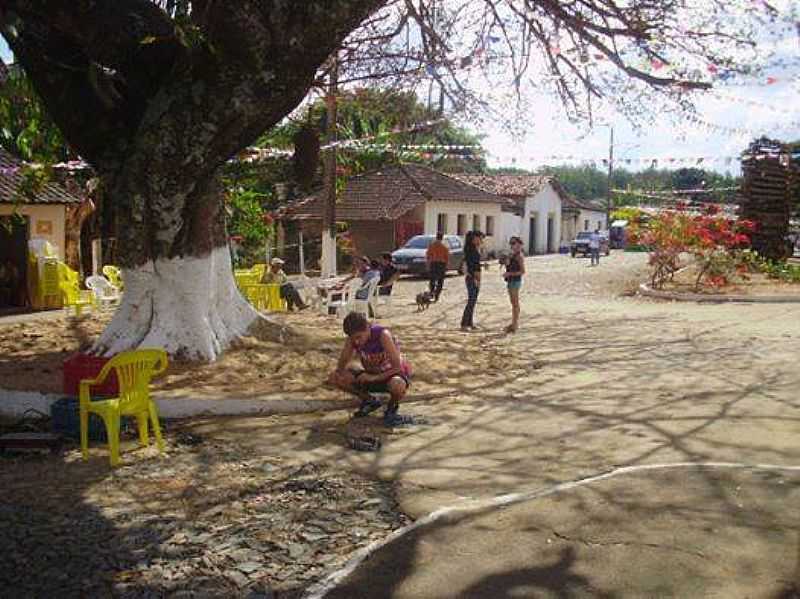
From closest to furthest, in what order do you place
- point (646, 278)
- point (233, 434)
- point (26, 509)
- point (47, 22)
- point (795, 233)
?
point (26, 509) < point (233, 434) < point (47, 22) < point (646, 278) < point (795, 233)

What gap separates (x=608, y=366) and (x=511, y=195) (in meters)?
43.3

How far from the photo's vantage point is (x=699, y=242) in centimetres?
2042

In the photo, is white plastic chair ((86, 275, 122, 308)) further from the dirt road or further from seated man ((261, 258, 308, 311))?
the dirt road

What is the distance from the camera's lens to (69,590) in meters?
4.18

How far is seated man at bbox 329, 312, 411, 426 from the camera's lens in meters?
7.47

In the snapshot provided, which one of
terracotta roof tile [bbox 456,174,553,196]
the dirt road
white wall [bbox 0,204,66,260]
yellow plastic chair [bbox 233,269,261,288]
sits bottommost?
the dirt road

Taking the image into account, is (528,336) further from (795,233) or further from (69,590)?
(795,233)

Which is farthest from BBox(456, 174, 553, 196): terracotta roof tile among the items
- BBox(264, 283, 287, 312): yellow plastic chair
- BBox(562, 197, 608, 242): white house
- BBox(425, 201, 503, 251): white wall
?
BBox(264, 283, 287, 312): yellow plastic chair

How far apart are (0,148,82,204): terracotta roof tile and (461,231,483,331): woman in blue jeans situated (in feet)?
29.6

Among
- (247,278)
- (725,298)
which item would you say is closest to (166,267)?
(247,278)

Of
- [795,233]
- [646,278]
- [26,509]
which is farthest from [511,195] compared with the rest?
[26,509]

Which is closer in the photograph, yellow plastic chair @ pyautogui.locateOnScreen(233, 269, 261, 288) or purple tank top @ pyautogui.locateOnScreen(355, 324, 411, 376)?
purple tank top @ pyautogui.locateOnScreen(355, 324, 411, 376)

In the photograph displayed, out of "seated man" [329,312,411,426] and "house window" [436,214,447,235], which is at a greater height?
"house window" [436,214,447,235]

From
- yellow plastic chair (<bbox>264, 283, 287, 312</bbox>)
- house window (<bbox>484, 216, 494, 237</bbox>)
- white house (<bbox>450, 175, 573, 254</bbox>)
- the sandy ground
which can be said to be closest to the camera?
the sandy ground
